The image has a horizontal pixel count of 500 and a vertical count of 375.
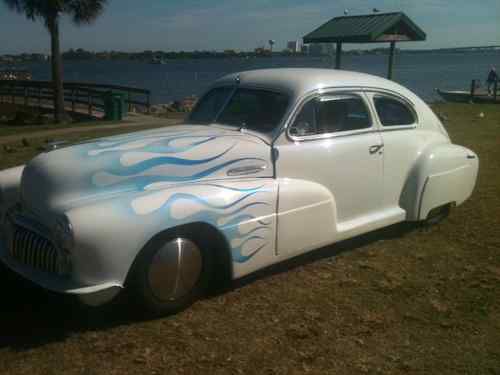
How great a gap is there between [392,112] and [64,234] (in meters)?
3.38

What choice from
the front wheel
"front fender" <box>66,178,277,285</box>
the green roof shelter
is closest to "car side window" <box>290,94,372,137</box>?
"front fender" <box>66,178,277,285</box>

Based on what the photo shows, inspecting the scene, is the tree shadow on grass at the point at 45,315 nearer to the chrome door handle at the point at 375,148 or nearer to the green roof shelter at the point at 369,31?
the chrome door handle at the point at 375,148

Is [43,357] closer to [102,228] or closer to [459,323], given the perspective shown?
[102,228]

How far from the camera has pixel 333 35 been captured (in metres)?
14.7

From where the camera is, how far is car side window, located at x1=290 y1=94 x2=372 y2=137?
449 cm

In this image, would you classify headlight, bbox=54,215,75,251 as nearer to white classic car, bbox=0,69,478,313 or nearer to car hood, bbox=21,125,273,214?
white classic car, bbox=0,69,478,313

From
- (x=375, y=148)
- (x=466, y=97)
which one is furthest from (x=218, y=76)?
(x=375, y=148)

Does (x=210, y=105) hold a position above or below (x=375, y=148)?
above

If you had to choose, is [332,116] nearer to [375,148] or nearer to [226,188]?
[375,148]

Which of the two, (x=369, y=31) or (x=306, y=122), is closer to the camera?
(x=306, y=122)

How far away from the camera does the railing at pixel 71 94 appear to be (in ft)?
63.8

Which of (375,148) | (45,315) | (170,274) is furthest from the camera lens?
(375,148)

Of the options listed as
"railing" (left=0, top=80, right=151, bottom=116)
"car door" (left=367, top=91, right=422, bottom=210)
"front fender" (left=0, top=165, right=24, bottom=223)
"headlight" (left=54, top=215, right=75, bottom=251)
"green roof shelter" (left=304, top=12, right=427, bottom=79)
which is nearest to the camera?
"headlight" (left=54, top=215, right=75, bottom=251)

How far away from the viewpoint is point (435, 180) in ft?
Result: 17.4
